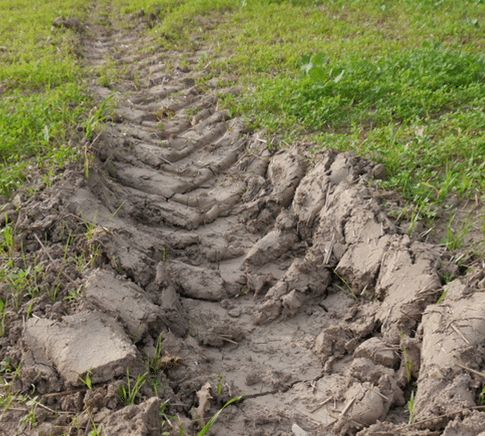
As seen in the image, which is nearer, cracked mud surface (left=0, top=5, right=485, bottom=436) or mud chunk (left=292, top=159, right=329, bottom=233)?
cracked mud surface (left=0, top=5, right=485, bottom=436)

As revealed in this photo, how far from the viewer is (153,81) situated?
214 inches

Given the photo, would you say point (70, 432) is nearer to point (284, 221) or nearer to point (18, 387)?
point (18, 387)

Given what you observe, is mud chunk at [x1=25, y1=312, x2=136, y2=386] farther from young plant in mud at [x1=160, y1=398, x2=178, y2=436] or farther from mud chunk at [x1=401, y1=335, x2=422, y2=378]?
mud chunk at [x1=401, y1=335, x2=422, y2=378]

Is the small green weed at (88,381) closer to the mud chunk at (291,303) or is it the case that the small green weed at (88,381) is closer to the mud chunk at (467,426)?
the mud chunk at (291,303)

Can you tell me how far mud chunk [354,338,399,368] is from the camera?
7.39 ft

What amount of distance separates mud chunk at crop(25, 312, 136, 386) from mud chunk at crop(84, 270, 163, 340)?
8 cm

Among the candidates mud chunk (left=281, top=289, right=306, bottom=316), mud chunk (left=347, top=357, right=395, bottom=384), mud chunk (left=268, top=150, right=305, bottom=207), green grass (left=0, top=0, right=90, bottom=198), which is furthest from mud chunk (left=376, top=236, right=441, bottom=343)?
green grass (left=0, top=0, right=90, bottom=198)

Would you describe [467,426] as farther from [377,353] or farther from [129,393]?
[129,393]

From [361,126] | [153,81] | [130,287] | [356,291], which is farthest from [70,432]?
[153,81]

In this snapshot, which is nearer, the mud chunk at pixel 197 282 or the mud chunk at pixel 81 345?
the mud chunk at pixel 81 345

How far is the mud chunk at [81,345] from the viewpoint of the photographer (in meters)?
2.06

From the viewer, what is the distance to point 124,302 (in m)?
2.45

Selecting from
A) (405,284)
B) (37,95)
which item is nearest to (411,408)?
(405,284)

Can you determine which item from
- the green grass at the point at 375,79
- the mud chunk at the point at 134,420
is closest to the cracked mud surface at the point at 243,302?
the mud chunk at the point at 134,420
